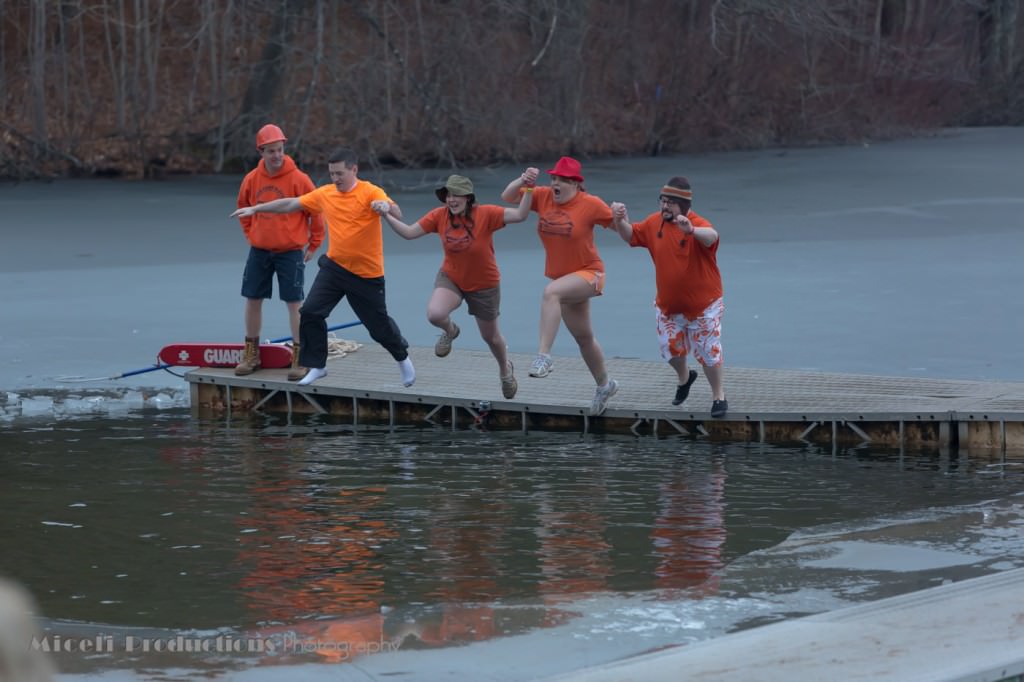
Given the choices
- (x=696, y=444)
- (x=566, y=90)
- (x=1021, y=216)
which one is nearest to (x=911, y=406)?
(x=696, y=444)

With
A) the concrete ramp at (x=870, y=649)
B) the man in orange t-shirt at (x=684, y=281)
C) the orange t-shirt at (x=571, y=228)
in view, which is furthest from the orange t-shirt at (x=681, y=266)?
the concrete ramp at (x=870, y=649)

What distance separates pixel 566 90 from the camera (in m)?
31.8

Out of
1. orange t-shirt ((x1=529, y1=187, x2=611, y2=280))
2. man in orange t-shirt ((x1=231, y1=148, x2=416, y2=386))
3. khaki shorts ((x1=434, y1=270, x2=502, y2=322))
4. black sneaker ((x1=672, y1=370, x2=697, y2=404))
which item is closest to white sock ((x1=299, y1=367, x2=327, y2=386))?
man in orange t-shirt ((x1=231, y1=148, x2=416, y2=386))

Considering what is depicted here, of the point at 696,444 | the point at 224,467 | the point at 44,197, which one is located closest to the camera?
the point at 224,467

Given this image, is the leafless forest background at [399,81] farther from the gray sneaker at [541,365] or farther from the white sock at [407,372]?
the gray sneaker at [541,365]

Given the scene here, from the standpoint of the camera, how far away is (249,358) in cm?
1163

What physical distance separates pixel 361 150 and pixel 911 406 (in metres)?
18.5

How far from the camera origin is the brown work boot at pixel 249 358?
11.6 m

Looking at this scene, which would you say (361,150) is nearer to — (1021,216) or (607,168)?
(607,168)

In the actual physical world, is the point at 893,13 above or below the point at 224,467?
above

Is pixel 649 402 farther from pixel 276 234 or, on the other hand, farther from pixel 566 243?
pixel 276 234

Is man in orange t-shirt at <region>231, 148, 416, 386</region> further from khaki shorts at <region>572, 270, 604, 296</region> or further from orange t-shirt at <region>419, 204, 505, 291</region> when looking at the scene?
khaki shorts at <region>572, 270, 604, 296</region>

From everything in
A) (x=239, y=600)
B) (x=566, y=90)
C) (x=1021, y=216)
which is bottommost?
(x=239, y=600)

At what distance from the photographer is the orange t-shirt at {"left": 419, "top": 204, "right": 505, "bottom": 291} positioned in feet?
32.7
